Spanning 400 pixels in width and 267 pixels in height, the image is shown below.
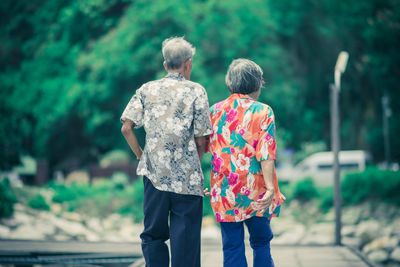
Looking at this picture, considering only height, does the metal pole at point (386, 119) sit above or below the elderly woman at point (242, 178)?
above

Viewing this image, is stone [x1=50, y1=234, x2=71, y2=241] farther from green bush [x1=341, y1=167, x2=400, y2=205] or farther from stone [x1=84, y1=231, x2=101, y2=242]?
green bush [x1=341, y1=167, x2=400, y2=205]

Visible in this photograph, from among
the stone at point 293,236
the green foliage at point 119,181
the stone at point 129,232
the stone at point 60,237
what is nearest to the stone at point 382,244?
the stone at point 293,236

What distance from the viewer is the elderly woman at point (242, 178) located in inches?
107

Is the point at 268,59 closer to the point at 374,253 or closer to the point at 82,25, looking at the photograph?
the point at 82,25

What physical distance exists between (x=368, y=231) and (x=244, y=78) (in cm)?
654

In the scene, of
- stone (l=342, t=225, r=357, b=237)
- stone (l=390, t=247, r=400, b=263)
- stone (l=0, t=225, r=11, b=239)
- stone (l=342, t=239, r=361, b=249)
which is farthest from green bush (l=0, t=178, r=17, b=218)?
stone (l=390, t=247, r=400, b=263)

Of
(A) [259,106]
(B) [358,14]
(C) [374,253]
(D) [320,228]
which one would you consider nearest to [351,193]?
(D) [320,228]

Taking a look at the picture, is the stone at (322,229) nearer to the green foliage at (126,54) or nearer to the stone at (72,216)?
the green foliage at (126,54)

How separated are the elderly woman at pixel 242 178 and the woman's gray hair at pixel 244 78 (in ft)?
0.27

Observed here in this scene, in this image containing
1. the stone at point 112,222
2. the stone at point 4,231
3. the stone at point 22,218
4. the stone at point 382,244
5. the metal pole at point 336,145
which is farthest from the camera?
the stone at point 112,222

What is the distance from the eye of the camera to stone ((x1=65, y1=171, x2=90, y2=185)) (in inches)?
441

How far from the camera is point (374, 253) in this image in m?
7.53

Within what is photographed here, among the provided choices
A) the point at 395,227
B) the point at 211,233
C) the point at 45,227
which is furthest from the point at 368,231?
the point at 45,227

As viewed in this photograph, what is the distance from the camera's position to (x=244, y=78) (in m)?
2.82
